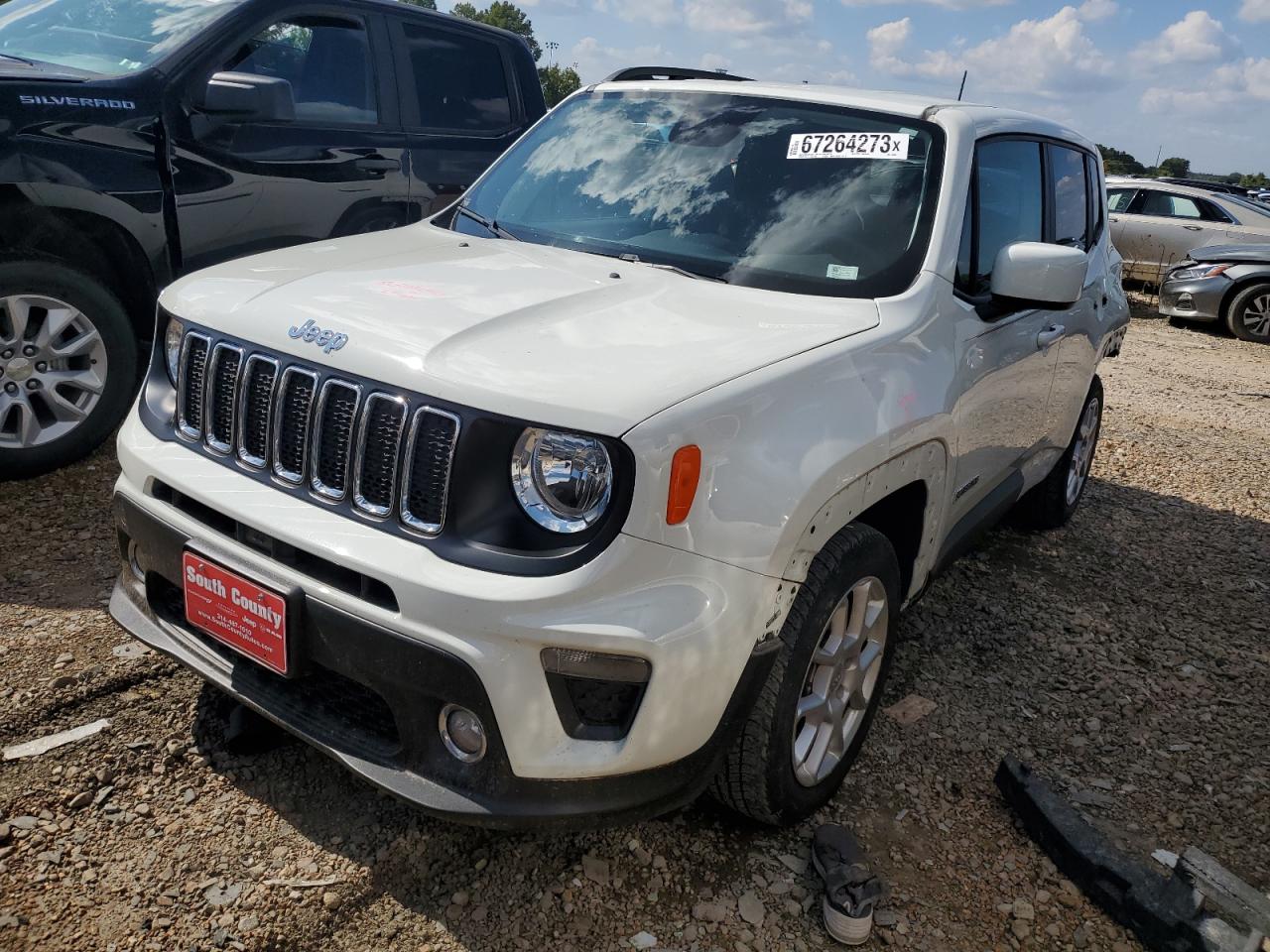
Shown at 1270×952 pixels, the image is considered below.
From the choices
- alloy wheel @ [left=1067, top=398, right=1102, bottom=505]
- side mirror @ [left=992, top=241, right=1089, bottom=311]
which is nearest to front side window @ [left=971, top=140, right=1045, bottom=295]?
side mirror @ [left=992, top=241, right=1089, bottom=311]

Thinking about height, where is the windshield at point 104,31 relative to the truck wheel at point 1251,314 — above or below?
above

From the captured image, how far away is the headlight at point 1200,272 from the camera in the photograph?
39.4ft

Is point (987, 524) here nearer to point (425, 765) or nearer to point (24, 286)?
point (425, 765)

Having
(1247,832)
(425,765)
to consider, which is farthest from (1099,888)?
(425,765)

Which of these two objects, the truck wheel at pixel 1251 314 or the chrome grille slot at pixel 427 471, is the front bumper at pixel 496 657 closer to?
the chrome grille slot at pixel 427 471

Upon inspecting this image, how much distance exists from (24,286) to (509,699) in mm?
3058

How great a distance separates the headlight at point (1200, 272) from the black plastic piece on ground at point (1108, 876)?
11.1 metres

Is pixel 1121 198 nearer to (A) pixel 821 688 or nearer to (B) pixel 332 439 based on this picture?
(A) pixel 821 688

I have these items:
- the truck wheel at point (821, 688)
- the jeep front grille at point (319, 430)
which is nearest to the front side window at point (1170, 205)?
the truck wheel at point (821, 688)

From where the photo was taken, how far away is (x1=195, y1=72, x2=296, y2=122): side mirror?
413cm

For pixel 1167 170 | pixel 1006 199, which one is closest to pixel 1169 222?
pixel 1006 199

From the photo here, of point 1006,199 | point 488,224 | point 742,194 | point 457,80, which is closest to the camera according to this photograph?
point 742,194

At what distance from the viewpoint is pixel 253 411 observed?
2.38m

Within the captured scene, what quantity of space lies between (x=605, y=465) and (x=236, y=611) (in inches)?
35.1
